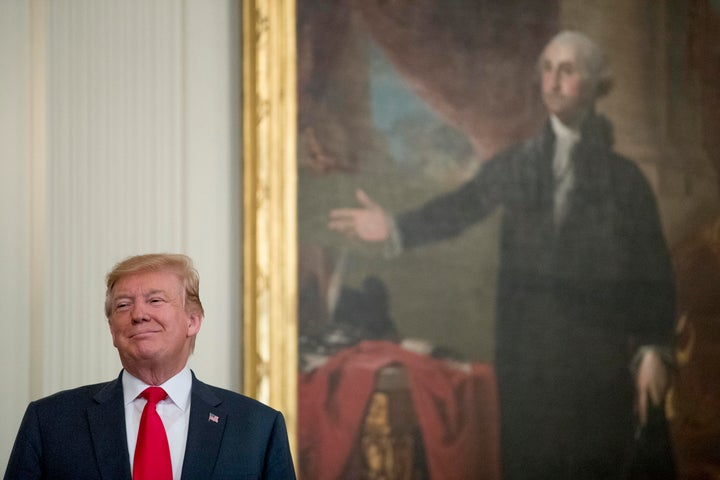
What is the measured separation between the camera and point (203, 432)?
11.0ft

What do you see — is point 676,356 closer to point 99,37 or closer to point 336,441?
point 336,441

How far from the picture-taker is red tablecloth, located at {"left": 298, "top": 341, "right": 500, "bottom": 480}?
18.3 feet

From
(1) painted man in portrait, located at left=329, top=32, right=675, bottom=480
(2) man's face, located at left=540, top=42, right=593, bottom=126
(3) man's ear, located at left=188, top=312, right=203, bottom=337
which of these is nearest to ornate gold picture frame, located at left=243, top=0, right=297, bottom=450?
(1) painted man in portrait, located at left=329, top=32, right=675, bottom=480

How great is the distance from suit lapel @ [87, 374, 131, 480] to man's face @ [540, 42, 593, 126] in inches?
150

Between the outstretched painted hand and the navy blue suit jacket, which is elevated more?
the outstretched painted hand

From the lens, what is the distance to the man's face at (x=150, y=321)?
3387 mm

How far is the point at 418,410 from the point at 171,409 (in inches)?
101

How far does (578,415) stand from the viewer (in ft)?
20.3

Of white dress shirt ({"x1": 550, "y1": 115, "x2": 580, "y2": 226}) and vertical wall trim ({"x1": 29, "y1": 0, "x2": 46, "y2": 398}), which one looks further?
white dress shirt ({"x1": 550, "y1": 115, "x2": 580, "y2": 226})

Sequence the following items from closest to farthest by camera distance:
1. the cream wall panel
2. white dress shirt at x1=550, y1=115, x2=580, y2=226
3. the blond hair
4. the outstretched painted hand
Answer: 1. the blond hair
2. the cream wall panel
3. the outstretched painted hand
4. white dress shirt at x1=550, y1=115, x2=580, y2=226

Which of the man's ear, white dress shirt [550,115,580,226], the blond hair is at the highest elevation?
white dress shirt [550,115,580,226]

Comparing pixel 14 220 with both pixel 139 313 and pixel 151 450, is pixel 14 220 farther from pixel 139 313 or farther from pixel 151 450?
pixel 151 450

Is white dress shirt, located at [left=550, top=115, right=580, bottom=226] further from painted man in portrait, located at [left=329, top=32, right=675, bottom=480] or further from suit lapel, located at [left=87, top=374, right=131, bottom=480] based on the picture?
suit lapel, located at [left=87, top=374, right=131, bottom=480]

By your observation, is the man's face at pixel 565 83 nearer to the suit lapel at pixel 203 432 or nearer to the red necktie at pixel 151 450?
the suit lapel at pixel 203 432
